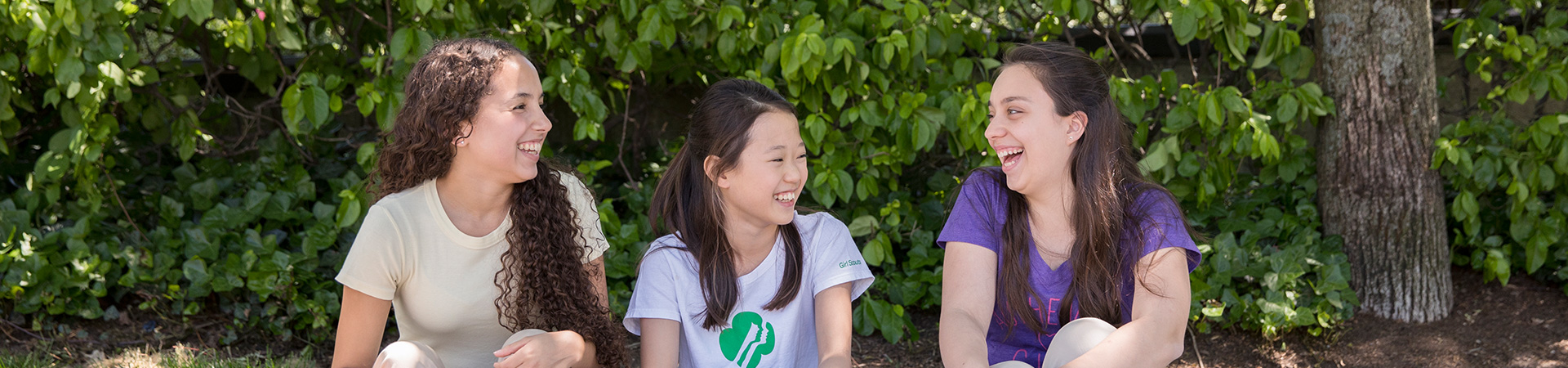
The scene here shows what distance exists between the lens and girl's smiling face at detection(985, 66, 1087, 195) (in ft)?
6.95

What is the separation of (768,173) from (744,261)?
0.24 m

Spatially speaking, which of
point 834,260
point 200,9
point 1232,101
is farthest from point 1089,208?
point 200,9

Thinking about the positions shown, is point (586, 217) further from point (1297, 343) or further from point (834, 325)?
point (1297, 343)

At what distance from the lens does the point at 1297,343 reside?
3.14 meters

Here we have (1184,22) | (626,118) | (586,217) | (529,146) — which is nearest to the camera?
(529,146)

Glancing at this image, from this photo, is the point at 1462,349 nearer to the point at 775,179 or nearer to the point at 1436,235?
the point at 1436,235

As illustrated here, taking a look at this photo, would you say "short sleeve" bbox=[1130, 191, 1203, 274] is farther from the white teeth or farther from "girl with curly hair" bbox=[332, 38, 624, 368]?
the white teeth

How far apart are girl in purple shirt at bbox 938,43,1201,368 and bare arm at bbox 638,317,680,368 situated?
59cm

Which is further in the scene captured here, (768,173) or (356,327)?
(768,173)

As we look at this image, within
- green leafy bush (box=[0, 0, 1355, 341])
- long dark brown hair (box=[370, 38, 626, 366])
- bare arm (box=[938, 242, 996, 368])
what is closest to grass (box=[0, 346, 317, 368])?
green leafy bush (box=[0, 0, 1355, 341])

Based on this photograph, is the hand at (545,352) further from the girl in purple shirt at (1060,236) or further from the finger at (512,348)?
the girl in purple shirt at (1060,236)

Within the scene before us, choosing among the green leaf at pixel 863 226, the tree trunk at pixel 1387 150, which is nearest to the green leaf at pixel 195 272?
the green leaf at pixel 863 226

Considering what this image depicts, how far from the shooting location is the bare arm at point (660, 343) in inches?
86.7

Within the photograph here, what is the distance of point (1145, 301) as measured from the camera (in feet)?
6.81
